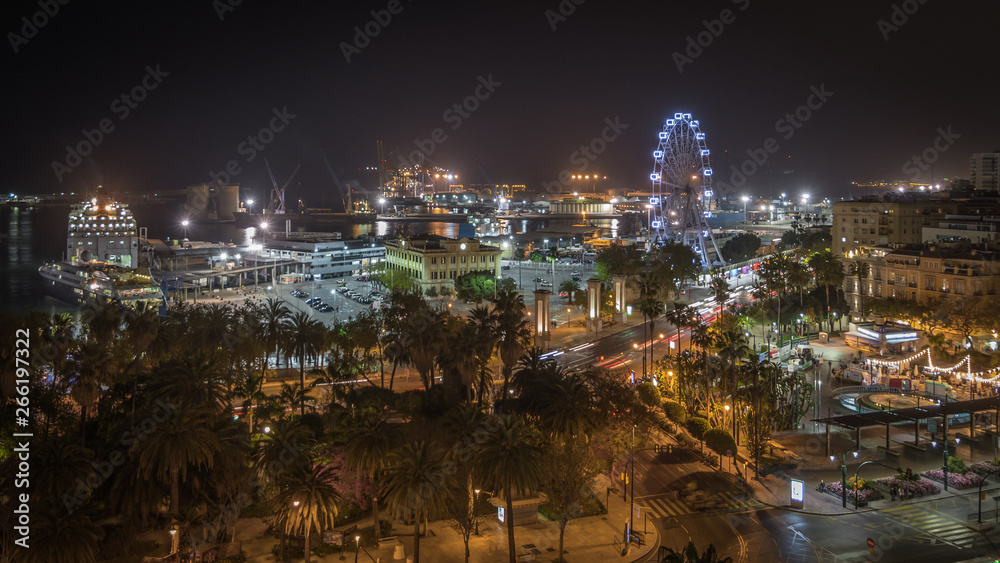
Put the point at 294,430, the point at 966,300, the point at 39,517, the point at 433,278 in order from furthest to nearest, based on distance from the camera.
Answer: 1. the point at 433,278
2. the point at 966,300
3. the point at 294,430
4. the point at 39,517

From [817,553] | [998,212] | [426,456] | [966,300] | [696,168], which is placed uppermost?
[696,168]

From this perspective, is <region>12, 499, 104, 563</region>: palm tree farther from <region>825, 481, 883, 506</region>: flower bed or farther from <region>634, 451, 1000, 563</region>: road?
<region>825, 481, 883, 506</region>: flower bed

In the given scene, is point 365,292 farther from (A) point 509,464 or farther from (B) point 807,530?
(B) point 807,530

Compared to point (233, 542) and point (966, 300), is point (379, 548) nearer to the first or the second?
point (233, 542)

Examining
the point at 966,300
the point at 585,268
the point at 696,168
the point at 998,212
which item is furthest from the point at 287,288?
the point at 998,212

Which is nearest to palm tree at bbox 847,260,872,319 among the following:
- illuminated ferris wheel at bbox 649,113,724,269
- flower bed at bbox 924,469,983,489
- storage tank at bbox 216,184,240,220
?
illuminated ferris wheel at bbox 649,113,724,269

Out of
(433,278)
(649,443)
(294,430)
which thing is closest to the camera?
(294,430)

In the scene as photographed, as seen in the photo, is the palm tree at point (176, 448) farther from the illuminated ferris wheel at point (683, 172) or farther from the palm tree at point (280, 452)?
the illuminated ferris wheel at point (683, 172)
